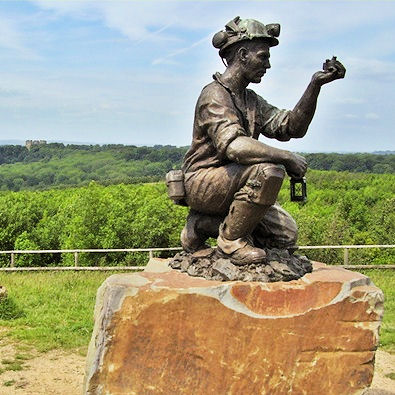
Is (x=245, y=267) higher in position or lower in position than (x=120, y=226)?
higher

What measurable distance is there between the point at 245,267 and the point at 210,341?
618 millimetres

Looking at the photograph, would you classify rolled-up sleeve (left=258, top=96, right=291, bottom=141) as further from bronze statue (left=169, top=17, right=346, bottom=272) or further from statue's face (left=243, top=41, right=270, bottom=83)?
statue's face (left=243, top=41, right=270, bottom=83)

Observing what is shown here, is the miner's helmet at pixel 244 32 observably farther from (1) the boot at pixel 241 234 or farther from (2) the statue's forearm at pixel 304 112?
(1) the boot at pixel 241 234

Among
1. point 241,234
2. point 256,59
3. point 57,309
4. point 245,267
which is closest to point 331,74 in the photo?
point 256,59

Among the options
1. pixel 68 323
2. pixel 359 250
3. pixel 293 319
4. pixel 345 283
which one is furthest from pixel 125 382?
pixel 359 250

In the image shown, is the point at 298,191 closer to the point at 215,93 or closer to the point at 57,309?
the point at 215,93

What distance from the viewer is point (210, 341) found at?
13.6 ft

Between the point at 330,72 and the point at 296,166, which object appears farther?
the point at 296,166

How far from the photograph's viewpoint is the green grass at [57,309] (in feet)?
25.6

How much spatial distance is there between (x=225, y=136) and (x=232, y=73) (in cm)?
62

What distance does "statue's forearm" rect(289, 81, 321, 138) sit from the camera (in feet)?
15.1

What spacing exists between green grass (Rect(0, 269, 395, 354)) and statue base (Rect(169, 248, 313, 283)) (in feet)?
10.4

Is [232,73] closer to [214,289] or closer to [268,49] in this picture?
[268,49]

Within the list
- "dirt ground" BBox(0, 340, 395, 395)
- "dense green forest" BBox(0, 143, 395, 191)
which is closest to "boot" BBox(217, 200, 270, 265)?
"dirt ground" BBox(0, 340, 395, 395)
